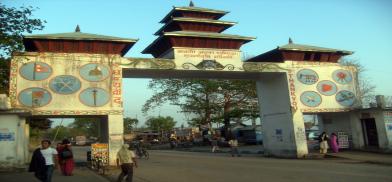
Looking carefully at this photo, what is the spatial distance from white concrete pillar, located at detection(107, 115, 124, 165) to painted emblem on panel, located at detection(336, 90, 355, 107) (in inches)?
528

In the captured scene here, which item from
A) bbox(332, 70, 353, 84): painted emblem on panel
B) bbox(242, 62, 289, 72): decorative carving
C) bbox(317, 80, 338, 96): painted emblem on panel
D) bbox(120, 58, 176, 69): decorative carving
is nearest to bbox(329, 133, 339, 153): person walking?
bbox(317, 80, 338, 96): painted emblem on panel

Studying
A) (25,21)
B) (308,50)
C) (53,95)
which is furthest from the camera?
(308,50)

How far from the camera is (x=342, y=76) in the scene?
2420cm

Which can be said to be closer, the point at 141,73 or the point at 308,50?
the point at 141,73

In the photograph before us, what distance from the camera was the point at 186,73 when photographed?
21.6 metres

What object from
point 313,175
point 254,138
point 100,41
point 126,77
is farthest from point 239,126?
point 313,175

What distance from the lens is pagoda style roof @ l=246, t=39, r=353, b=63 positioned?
2279 centimetres

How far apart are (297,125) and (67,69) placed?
12.8m

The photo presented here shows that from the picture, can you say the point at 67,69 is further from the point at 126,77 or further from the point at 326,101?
the point at 326,101

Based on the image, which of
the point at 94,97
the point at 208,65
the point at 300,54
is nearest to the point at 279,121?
the point at 300,54

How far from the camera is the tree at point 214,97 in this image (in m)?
39.2

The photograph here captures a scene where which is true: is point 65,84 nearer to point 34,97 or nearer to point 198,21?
point 34,97

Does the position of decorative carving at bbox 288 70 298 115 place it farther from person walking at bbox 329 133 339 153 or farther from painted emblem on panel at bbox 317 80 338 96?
person walking at bbox 329 133 339 153

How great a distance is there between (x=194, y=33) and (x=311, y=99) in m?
8.11
